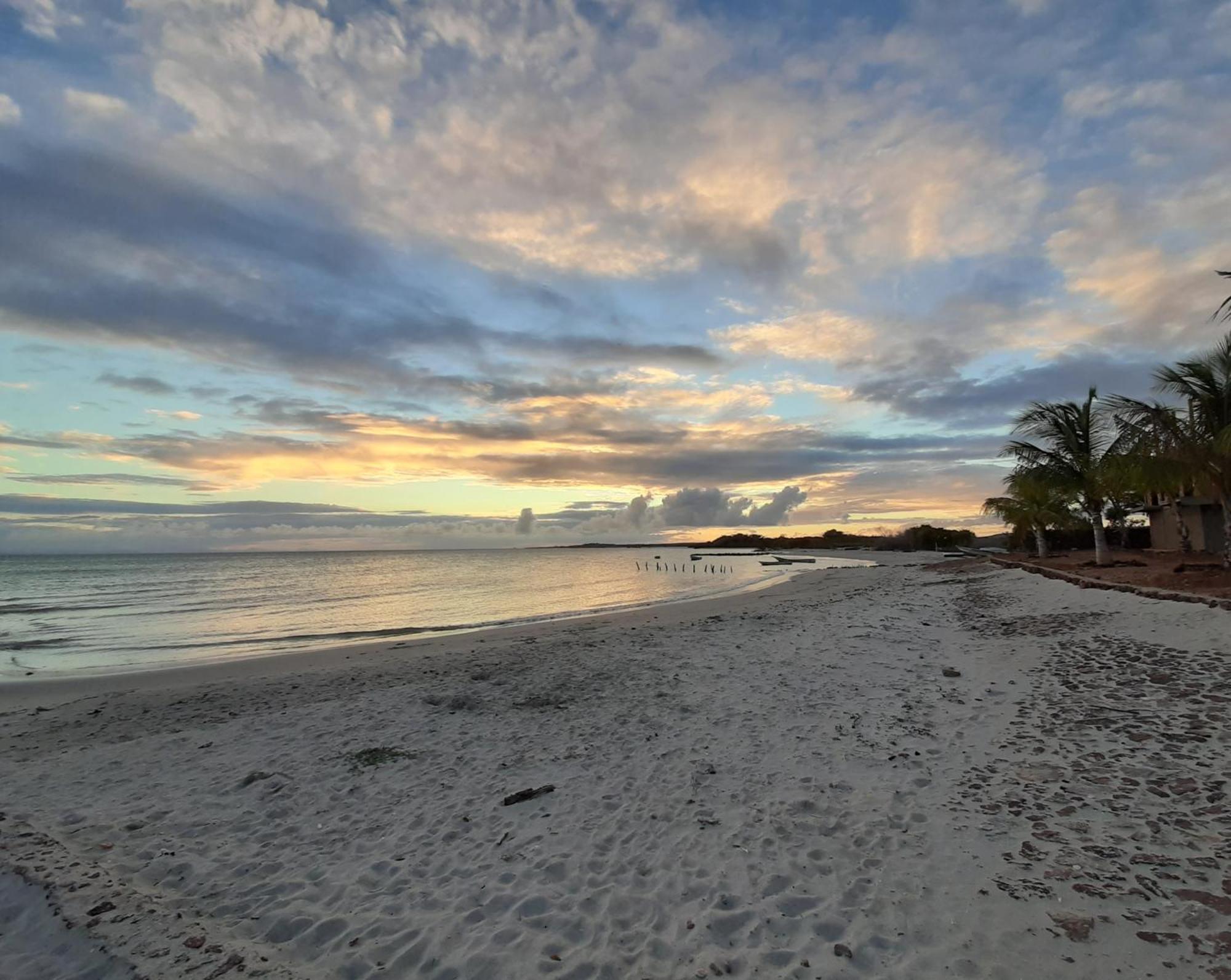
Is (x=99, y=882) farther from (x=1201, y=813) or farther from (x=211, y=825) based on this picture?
(x=1201, y=813)

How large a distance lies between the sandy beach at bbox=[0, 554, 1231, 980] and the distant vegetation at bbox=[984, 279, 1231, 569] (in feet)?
26.0

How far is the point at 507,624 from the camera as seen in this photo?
970 inches

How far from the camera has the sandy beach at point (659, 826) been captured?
164 inches

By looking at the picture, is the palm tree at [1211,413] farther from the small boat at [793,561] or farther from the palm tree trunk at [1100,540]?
Answer: the small boat at [793,561]

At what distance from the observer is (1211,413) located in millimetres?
17875

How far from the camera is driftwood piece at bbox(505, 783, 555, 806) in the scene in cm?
669

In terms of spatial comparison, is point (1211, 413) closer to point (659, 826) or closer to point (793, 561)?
point (659, 826)

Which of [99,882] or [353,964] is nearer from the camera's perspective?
[353,964]

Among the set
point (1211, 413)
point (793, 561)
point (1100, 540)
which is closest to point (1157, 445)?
point (1211, 413)

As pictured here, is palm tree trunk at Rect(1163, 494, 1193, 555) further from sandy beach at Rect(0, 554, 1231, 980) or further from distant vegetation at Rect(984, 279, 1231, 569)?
sandy beach at Rect(0, 554, 1231, 980)

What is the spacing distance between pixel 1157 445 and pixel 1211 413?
1709mm

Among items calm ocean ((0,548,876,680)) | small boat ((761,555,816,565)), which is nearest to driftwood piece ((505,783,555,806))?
calm ocean ((0,548,876,680))

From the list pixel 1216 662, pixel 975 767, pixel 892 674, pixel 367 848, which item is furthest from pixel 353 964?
pixel 1216 662

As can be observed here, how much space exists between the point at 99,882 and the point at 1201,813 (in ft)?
30.2
